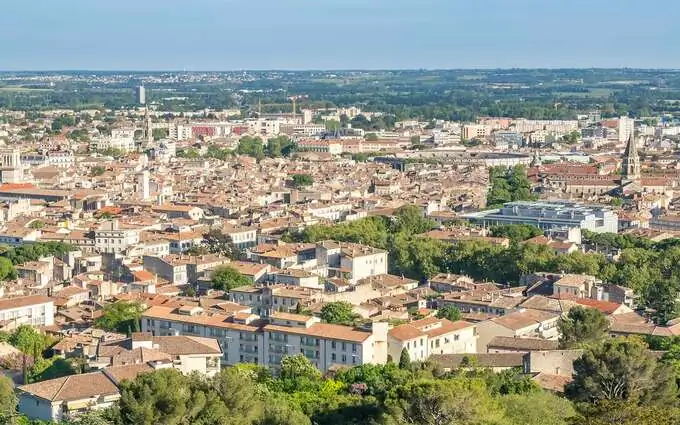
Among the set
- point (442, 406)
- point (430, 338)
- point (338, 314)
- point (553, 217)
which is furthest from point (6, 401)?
point (553, 217)

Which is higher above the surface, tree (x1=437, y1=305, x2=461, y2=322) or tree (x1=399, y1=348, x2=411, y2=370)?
tree (x1=399, y1=348, x2=411, y2=370)

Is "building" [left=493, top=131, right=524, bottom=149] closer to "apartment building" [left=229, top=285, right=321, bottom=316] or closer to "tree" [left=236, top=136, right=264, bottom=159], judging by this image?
"tree" [left=236, top=136, right=264, bottom=159]

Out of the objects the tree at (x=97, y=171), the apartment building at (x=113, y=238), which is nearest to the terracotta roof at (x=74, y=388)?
the apartment building at (x=113, y=238)

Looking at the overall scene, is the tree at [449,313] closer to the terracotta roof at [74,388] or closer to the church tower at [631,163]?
the terracotta roof at [74,388]

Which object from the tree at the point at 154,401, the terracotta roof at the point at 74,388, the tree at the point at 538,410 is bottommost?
the terracotta roof at the point at 74,388

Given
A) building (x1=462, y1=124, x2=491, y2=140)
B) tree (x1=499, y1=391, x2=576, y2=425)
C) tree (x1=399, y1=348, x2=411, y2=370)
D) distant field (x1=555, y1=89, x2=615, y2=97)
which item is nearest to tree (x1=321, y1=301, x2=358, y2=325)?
tree (x1=399, y1=348, x2=411, y2=370)

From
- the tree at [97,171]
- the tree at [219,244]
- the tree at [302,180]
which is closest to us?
the tree at [219,244]

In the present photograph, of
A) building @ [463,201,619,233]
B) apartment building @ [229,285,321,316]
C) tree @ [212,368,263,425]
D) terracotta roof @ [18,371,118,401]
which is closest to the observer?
tree @ [212,368,263,425]
